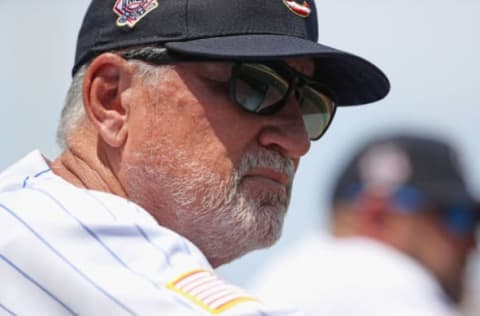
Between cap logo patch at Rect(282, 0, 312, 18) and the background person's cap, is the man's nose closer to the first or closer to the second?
cap logo patch at Rect(282, 0, 312, 18)

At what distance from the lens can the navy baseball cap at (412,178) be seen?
3.20 m

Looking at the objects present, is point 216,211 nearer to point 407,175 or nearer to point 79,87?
point 79,87

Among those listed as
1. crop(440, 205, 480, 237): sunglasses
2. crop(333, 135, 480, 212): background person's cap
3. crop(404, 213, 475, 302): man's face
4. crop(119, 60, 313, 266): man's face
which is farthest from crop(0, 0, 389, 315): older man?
crop(440, 205, 480, 237): sunglasses

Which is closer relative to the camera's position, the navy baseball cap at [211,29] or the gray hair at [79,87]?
the navy baseball cap at [211,29]

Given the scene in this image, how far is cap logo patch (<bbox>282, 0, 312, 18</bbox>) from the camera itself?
2.87m

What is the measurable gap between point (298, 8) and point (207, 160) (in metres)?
0.50

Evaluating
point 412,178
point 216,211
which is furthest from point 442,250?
point 216,211

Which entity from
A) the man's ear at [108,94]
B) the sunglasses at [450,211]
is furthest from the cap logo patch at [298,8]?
the sunglasses at [450,211]

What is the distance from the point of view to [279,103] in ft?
9.40

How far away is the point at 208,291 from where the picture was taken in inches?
80.8

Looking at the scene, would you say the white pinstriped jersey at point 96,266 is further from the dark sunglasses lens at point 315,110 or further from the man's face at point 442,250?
the man's face at point 442,250

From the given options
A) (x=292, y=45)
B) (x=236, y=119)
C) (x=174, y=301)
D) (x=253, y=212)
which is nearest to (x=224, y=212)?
(x=253, y=212)

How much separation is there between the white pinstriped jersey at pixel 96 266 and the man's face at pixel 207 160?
470 mm

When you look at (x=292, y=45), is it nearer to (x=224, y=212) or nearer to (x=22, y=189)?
(x=224, y=212)
